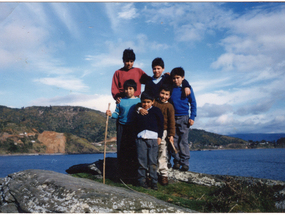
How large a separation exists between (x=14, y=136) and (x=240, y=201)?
163 meters

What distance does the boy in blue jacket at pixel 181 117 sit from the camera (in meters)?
6.41

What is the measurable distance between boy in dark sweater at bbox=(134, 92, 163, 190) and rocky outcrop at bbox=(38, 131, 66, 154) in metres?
160

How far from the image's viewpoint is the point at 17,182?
4.23 meters

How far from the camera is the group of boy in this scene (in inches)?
207

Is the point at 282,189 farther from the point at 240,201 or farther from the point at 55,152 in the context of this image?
the point at 55,152

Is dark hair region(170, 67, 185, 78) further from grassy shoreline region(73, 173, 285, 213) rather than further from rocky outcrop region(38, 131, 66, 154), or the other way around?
rocky outcrop region(38, 131, 66, 154)

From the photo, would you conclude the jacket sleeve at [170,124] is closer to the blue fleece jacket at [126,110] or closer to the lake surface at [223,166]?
the blue fleece jacket at [126,110]

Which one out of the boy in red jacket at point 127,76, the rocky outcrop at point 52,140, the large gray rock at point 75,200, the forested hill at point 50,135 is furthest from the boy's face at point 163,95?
the rocky outcrop at point 52,140

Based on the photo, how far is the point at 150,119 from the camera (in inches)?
209

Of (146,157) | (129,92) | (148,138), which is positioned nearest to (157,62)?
(129,92)

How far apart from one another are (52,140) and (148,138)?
6450 inches

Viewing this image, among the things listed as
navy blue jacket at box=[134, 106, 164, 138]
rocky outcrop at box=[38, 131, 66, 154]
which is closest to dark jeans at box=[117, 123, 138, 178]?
navy blue jacket at box=[134, 106, 164, 138]

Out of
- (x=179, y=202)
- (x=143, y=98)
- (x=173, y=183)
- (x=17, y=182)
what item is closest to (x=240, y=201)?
(x=179, y=202)

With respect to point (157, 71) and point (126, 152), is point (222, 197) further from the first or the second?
point (157, 71)
